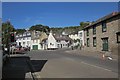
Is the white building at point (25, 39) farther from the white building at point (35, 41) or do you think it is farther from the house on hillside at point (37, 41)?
the house on hillside at point (37, 41)

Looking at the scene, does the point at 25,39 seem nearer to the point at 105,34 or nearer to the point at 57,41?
the point at 57,41

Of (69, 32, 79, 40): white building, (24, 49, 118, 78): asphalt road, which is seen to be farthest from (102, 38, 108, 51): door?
(69, 32, 79, 40): white building

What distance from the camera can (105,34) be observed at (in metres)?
43.2

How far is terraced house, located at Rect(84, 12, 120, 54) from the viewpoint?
3873 centimetres

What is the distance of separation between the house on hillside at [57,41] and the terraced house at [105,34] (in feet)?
148

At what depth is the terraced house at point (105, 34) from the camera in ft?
127

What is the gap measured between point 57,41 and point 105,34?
56970 mm

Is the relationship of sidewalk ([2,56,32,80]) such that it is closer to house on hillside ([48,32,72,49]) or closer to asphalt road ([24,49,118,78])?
asphalt road ([24,49,118,78])

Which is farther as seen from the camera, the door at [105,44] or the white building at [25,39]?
the white building at [25,39]

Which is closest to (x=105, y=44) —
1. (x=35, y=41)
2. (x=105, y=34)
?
(x=105, y=34)

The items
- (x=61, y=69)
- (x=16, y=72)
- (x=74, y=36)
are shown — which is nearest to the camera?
(x=16, y=72)

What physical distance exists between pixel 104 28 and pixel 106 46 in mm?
3398

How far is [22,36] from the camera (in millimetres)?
122000

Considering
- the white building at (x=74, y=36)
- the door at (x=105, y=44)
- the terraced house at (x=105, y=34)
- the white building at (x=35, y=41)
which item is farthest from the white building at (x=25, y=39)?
the door at (x=105, y=44)
